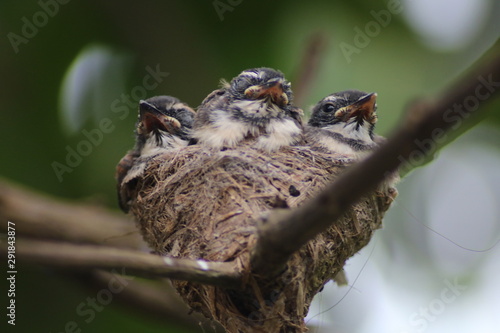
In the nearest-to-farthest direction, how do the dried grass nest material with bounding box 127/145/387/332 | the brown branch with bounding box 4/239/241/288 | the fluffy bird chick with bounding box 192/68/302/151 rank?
the brown branch with bounding box 4/239/241/288
the dried grass nest material with bounding box 127/145/387/332
the fluffy bird chick with bounding box 192/68/302/151

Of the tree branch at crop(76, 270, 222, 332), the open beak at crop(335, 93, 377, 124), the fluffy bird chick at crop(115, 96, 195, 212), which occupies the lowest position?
the tree branch at crop(76, 270, 222, 332)

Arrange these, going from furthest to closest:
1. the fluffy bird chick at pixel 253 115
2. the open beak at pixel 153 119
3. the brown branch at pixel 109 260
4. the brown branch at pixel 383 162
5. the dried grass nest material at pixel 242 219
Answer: the open beak at pixel 153 119
the fluffy bird chick at pixel 253 115
the dried grass nest material at pixel 242 219
the brown branch at pixel 109 260
the brown branch at pixel 383 162

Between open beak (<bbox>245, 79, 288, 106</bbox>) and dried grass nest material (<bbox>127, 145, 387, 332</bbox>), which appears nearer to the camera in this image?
dried grass nest material (<bbox>127, 145, 387, 332</bbox>)

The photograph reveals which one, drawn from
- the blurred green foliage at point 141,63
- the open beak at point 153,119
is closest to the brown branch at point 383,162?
the open beak at point 153,119

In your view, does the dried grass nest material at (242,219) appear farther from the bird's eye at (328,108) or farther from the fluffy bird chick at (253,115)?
the bird's eye at (328,108)

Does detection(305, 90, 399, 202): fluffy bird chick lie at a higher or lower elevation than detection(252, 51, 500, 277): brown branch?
A: lower

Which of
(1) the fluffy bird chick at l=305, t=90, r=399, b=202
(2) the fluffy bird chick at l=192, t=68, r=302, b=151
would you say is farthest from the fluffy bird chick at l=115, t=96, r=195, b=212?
(1) the fluffy bird chick at l=305, t=90, r=399, b=202

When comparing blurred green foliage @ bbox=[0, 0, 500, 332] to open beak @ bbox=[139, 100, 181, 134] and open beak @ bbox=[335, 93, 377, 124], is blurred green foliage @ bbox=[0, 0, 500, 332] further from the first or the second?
open beak @ bbox=[335, 93, 377, 124]
